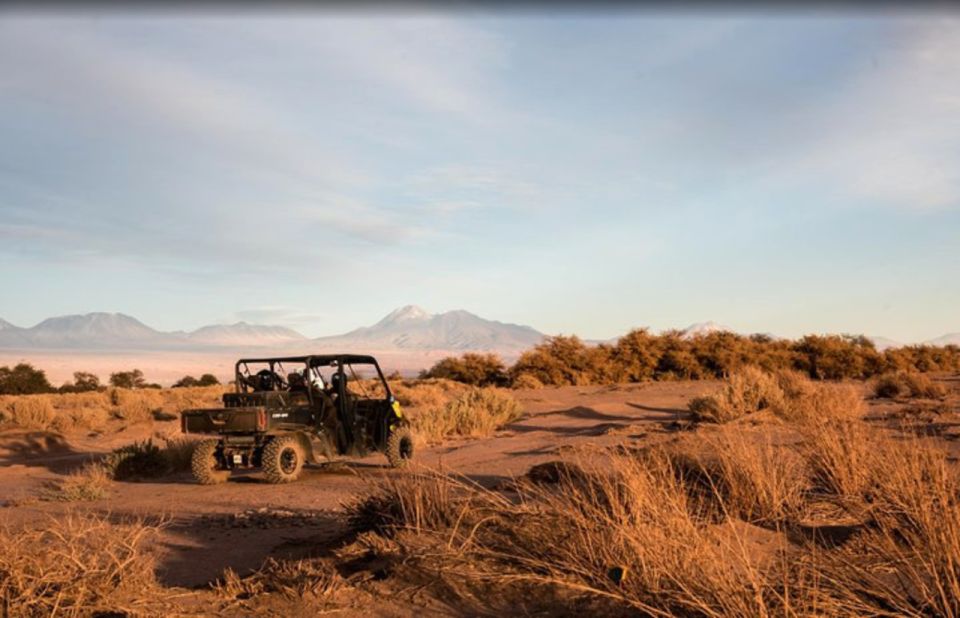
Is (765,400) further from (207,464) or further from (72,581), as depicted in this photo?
(72,581)

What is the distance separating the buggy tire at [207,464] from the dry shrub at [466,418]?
19.9 ft

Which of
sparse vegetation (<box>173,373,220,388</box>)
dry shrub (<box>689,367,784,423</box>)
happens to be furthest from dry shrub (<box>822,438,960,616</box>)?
sparse vegetation (<box>173,373,220,388</box>)

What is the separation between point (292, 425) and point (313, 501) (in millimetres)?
2658

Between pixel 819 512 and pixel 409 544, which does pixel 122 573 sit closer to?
pixel 409 544

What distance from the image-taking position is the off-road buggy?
12.9 metres

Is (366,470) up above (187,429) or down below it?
below

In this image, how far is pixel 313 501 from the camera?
10.9m

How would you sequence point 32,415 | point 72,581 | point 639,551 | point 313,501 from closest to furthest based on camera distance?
point 639,551 → point 72,581 → point 313,501 → point 32,415

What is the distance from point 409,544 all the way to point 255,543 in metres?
2.57

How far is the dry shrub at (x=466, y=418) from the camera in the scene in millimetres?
19766

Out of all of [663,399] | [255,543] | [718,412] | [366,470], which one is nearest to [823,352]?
[663,399]

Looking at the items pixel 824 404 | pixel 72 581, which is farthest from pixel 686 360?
pixel 72 581

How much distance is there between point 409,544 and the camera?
6.30 metres

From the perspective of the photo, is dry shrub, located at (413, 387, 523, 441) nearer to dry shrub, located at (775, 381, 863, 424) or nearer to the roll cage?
the roll cage
